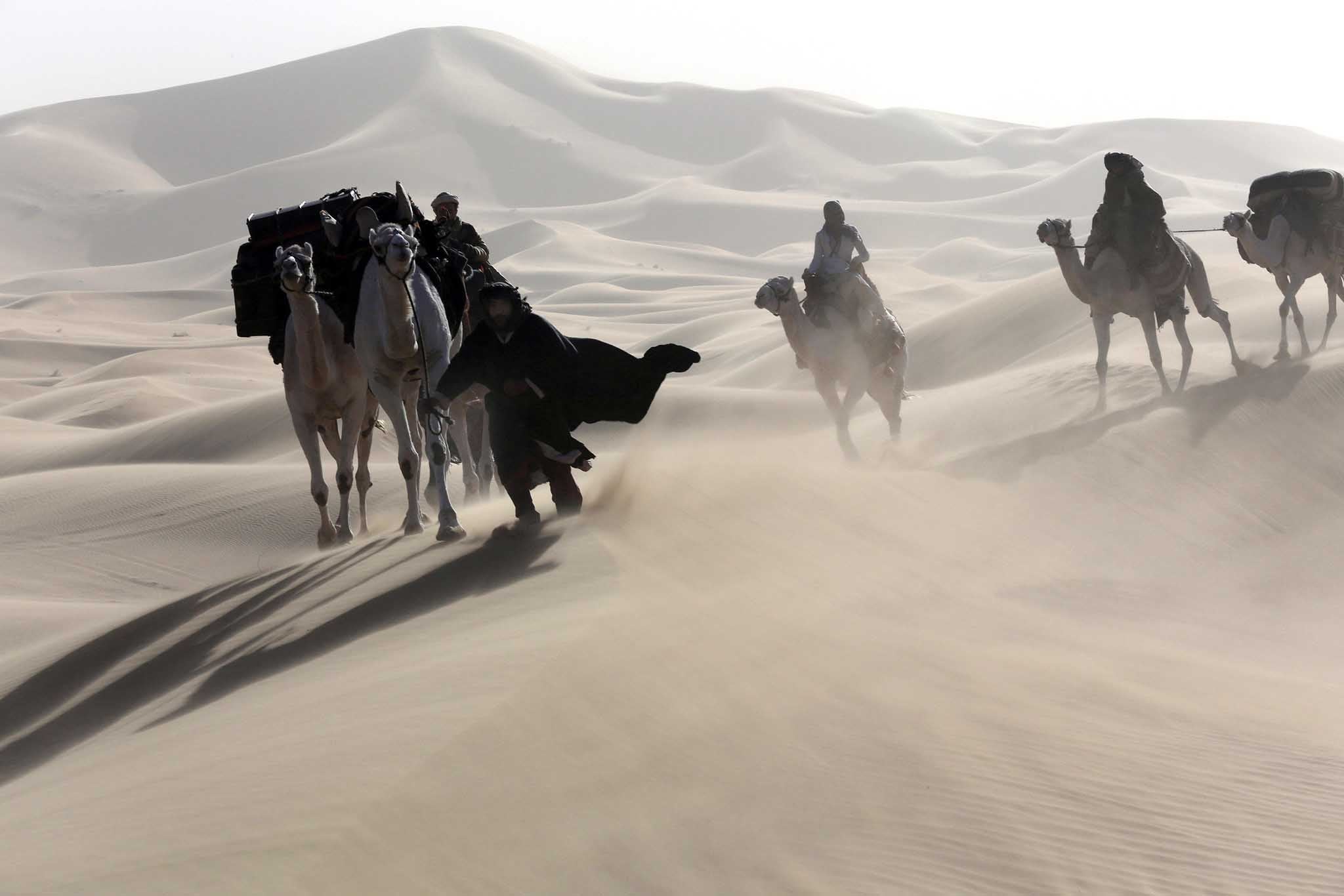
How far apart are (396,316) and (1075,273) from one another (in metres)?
7.34

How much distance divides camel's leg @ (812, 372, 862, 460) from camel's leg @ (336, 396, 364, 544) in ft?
14.4

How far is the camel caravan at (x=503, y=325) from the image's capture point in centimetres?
898

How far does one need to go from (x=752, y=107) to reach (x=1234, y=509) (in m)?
122

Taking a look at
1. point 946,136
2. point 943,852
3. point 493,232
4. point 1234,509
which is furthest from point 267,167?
point 943,852

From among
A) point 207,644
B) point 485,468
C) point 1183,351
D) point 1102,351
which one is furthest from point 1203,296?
point 207,644

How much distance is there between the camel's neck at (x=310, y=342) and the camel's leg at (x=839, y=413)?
187 inches

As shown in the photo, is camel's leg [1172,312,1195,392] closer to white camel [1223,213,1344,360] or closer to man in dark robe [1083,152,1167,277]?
man in dark robe [1083,152,1167,277]

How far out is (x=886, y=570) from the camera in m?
9.12

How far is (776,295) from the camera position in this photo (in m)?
13.5

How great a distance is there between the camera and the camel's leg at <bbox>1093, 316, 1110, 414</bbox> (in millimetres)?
14609

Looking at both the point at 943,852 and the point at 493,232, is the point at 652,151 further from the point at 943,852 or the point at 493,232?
the point at 943,852

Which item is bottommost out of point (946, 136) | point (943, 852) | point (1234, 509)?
point (946, 136)

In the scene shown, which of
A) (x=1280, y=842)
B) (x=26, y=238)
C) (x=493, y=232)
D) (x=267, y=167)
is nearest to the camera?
(x=1280, y=842)

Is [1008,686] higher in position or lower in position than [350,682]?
lower
